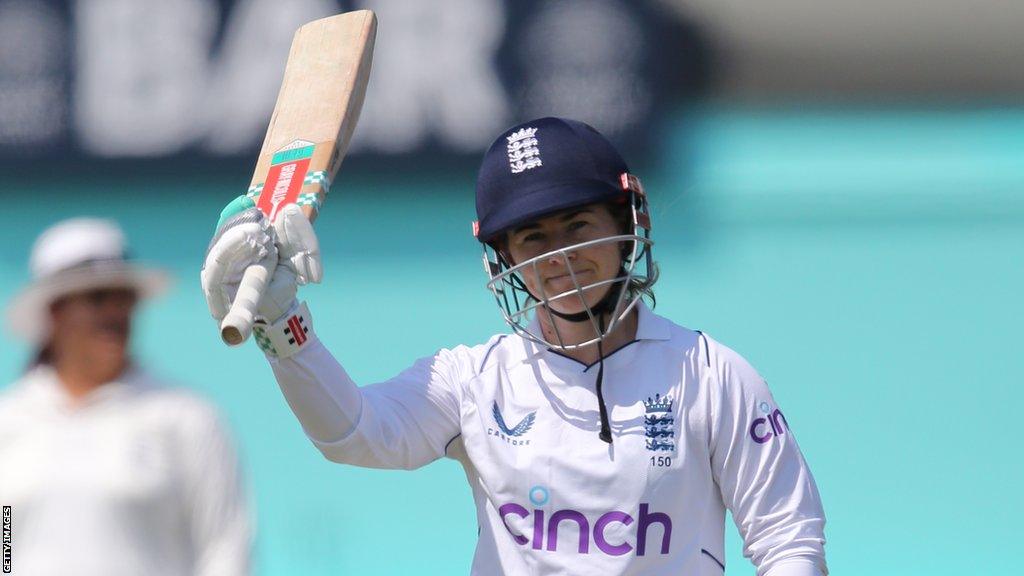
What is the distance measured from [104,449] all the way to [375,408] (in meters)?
0.39

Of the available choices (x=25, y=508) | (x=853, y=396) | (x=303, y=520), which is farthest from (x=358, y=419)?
(x=853, y=396)

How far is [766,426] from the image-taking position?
6.40ft

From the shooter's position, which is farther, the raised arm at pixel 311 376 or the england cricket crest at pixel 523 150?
the england cricket crest at pixel 523 150

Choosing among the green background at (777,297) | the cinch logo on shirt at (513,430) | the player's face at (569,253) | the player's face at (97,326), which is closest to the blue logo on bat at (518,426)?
the cinch logo on shirt at (513,430)

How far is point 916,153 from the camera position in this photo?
158 inches

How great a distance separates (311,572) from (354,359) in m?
0.57

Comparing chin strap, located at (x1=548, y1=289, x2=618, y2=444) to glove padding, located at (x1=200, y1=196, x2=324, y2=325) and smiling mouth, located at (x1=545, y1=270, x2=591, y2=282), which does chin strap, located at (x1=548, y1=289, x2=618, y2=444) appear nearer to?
smiling mouth, located at (x1=545, y1=270, x2=591, y2=282)

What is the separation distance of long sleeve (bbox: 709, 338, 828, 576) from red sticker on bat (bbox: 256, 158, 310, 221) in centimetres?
69

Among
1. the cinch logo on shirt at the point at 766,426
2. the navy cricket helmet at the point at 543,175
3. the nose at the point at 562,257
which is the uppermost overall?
the navy cricket helmet at the point at 543,175

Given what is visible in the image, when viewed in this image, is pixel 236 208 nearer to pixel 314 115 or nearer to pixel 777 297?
pixel 314 115

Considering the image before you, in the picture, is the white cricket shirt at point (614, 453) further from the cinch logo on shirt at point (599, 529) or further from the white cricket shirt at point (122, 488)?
the white cricket shirt at point (122, 488)

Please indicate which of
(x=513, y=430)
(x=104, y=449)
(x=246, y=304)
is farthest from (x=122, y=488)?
(x=513, y=430)

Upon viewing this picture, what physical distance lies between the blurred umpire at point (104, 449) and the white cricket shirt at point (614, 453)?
0.21 m

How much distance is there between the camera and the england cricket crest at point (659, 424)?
1.94 metres
